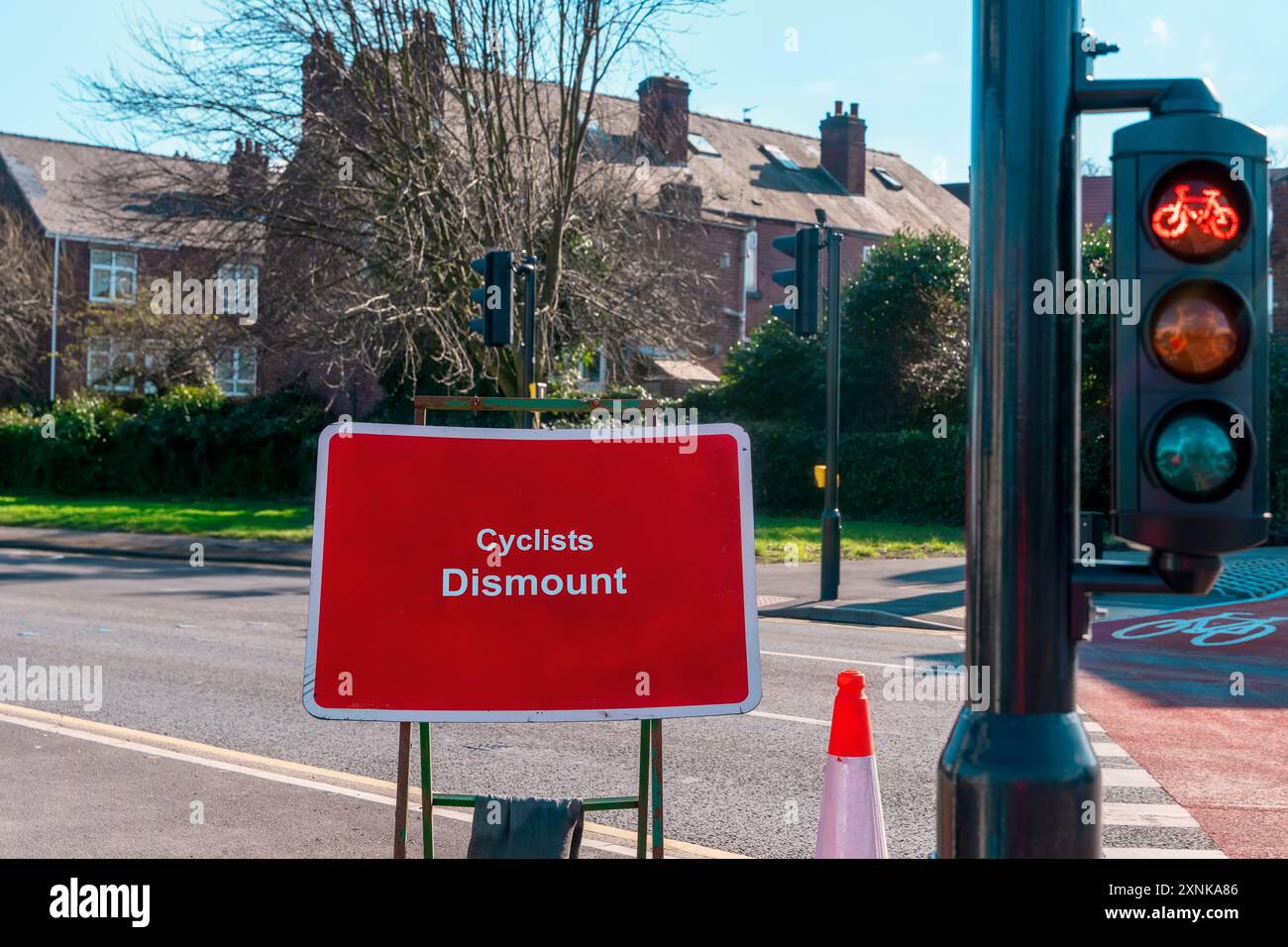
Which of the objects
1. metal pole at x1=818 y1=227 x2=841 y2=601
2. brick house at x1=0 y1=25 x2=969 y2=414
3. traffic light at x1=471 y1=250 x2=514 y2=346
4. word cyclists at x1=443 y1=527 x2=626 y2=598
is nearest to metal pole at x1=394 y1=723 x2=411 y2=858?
word cyclists at x1=443 y1=527 x2=626 y2=598

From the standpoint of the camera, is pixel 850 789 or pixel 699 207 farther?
pixel 699 207

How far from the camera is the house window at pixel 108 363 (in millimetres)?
38625

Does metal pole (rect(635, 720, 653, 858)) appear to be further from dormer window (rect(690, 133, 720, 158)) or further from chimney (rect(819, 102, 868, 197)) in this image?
chimney (rect(819, 102, 868, 197))

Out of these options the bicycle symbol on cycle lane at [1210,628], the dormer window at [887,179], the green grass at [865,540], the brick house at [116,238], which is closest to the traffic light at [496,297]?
the green grass at [865,540]

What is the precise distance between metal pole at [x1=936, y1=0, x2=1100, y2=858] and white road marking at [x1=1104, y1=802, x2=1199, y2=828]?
129 inches

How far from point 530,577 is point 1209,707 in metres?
6.52

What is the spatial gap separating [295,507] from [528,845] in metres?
28.1

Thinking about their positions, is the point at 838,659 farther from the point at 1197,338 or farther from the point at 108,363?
the point at 108,363

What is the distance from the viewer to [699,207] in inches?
1176

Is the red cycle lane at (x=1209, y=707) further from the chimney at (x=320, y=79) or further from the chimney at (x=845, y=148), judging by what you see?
the chimney at (x=845, y=148)

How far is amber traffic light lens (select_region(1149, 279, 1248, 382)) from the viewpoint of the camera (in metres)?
2.67

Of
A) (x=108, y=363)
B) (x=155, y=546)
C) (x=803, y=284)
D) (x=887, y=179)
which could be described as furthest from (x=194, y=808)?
(x=887, y=179)

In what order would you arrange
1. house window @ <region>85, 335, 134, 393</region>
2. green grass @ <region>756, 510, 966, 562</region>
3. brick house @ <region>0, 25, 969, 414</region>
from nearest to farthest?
green grass @ <region>756, 510, 966, 562</region> < brick house @ <region>0, 25, 969, 414</region> < house window @ <region>85, 335, 134, 393</region>

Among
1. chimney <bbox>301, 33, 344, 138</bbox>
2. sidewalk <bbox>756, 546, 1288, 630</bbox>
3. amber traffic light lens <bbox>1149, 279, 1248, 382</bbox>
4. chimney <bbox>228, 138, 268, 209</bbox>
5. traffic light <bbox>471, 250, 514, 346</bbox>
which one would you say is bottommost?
sidewalk <bbox>756, 546, 1288, 630</bbox>
